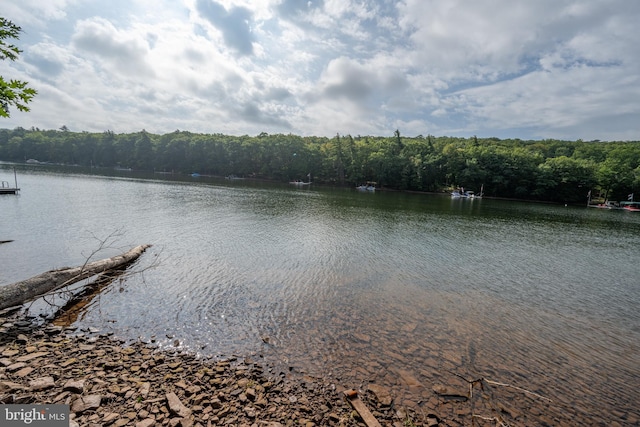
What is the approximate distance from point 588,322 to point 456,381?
9286 mm

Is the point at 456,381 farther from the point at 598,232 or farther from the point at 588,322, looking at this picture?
the point at 598,232

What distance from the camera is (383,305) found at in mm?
13414

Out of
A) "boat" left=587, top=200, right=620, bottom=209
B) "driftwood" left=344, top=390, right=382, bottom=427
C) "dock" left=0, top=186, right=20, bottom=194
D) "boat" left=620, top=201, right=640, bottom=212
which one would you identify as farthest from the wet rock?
"boat" left=620, top=201, right=640, bottom=212

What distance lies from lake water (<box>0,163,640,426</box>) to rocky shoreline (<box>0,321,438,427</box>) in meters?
0.71

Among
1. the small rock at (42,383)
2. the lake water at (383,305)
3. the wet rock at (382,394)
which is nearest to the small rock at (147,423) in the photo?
the small rock at (42,383)

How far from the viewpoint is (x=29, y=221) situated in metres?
24.4

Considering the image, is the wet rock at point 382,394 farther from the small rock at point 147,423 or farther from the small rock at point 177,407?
the small rock at point 147,423

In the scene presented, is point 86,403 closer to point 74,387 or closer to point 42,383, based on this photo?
point 74,387

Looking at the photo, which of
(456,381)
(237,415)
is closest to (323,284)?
(456,381)

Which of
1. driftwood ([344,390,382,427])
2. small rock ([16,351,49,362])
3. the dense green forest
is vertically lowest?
driftwood ([344,390,382,427])

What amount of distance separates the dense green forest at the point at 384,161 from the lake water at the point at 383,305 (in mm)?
74737

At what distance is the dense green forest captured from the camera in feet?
294

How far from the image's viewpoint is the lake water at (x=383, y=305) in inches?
341

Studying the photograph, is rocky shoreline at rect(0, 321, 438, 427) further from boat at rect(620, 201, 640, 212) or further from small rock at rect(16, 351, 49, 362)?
boat at rect(620, 201, 640, 212)
